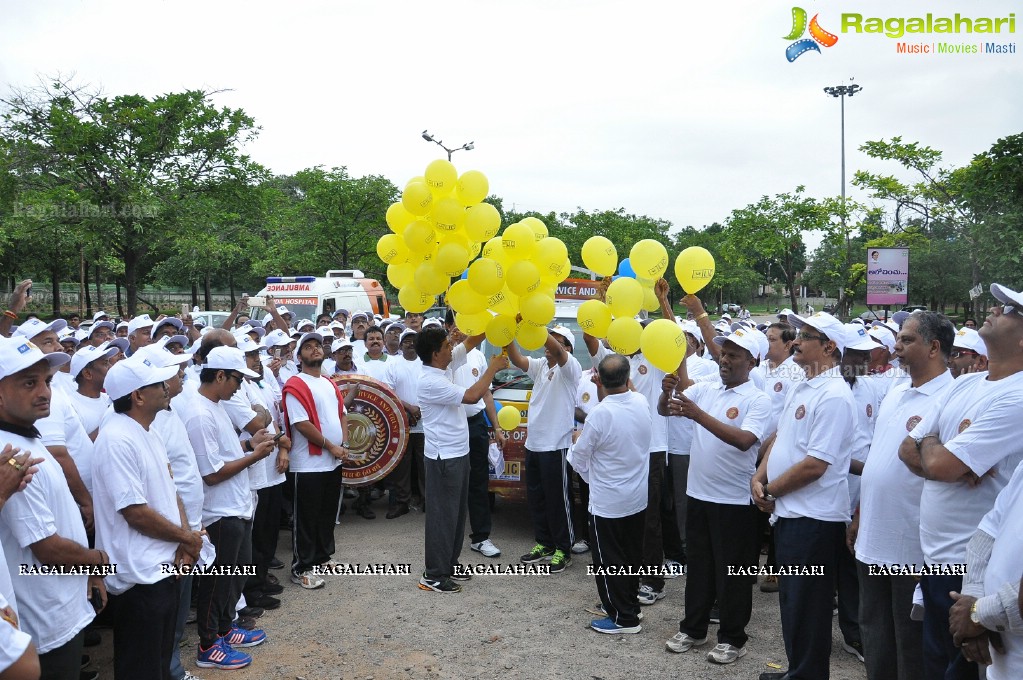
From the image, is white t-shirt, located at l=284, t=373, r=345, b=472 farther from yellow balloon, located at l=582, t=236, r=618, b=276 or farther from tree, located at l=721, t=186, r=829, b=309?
tree, located at l=721, t=186, r=829, b=309

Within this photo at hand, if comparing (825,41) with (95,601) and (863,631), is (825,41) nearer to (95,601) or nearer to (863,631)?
(863,631)

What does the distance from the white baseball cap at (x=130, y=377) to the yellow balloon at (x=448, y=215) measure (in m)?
2.32

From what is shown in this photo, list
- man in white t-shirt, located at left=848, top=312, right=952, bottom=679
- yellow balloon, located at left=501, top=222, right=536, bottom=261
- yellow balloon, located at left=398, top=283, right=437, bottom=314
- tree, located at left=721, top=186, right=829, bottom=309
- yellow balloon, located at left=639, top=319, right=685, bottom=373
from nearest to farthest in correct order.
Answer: man in white t-shirt, located at left=848, top=312, right=952, bottom=679 → yellow balloon, located at left=639, top=319, right=685, bottom=373 → yellow balloon, located at left=501, top=222, right=536, bottom=261 → yellow balloon, located at left=398, top=283, right=437, bottom=314 → tree, located at left=721, top=186, right=829, bottom=309

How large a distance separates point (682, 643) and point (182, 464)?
11.2 ft

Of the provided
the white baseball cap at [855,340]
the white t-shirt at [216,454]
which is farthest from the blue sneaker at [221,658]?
the white baseball cap at [855,340]

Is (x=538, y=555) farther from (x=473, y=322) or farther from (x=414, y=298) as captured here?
(x=414, y=298)

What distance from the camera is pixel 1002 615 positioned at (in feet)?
8.71

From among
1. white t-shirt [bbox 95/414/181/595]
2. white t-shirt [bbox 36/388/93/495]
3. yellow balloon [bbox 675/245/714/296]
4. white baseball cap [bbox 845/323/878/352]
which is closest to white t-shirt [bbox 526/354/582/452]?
yellow balloon [bbox 675/245/714/296]

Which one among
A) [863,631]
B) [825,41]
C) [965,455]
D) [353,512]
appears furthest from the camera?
[825,41]

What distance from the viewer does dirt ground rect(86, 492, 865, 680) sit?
4.88 meters

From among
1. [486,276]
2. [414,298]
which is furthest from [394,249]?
[486,276]

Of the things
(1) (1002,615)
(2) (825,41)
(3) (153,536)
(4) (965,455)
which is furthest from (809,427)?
(2) (825,41)

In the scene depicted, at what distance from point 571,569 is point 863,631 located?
119 inches

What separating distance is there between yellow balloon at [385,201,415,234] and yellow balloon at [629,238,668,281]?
5.73 feet
